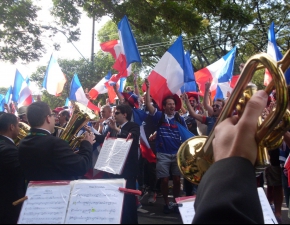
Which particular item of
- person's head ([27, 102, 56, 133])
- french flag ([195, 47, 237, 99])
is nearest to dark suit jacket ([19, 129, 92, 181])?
person's head ([27, 102, 56, 133])

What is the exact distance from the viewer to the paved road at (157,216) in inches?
195

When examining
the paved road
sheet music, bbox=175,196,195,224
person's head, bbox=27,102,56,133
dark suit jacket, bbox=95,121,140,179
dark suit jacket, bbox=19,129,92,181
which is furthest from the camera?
the paved road

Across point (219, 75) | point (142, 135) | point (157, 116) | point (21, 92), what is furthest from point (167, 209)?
point (21, 92)

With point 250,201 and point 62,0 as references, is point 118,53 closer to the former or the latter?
point 62,0

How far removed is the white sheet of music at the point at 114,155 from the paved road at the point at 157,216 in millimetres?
1158

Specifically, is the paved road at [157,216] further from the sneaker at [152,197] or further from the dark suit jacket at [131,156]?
the dark suit jacket at [131,156]

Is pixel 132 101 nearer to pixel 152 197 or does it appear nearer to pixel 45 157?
pixel 152 197

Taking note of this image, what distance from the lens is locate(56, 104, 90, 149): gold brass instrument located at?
328 centimetres

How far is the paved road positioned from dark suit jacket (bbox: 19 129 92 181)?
2.20 meters

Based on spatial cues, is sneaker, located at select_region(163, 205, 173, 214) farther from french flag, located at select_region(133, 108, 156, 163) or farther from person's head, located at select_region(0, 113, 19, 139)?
person's head, located at select_region(0, 113, 19, 139)

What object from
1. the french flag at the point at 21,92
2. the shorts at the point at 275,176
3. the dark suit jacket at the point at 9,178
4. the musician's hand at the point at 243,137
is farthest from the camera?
the french flag at the point at 21,92

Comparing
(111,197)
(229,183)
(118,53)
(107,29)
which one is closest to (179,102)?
(118,53)

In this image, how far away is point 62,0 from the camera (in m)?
7.57

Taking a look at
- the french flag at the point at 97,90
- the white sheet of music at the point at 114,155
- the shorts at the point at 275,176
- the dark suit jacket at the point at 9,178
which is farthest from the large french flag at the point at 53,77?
the dark suit jacket at the point at 9,178
